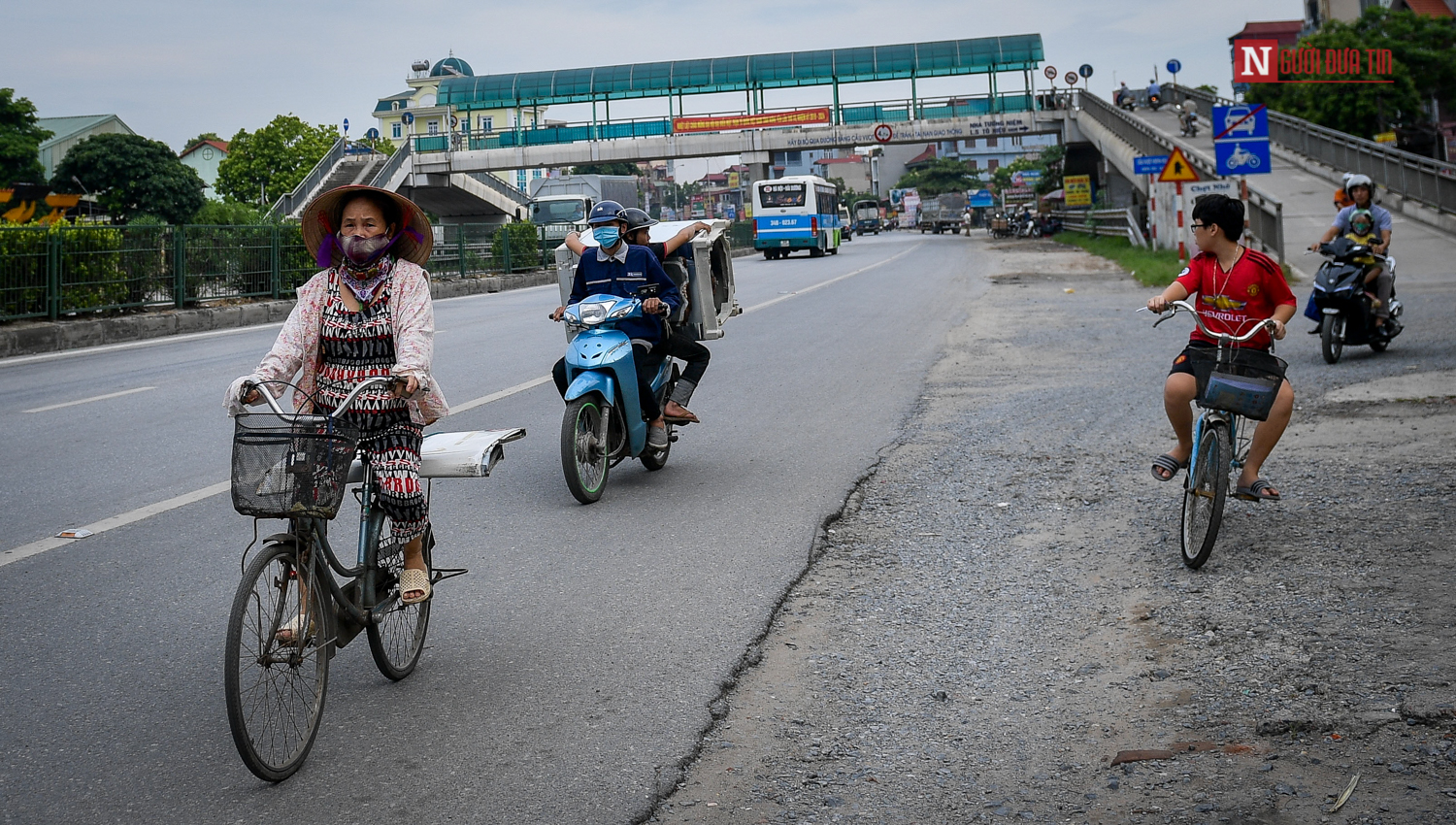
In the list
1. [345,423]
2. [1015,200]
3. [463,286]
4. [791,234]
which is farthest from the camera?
[1015,200]

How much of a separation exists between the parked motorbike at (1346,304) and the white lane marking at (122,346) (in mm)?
13986

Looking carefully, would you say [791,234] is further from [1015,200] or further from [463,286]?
[1015,200]

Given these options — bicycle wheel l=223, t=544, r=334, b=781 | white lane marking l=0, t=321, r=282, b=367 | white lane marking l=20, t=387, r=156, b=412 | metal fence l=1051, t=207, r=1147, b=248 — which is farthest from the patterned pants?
metal fence l=1051, t=207, r=1147, b=248

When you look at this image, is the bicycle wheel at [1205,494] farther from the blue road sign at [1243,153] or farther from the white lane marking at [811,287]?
the blue road sign at [1243,153]

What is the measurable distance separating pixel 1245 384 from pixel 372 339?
367 cm

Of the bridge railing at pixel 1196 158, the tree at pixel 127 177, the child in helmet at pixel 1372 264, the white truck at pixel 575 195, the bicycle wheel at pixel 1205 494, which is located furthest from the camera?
the tree at pixel 127 177

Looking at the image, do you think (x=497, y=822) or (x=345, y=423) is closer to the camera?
(x=497, y=822)

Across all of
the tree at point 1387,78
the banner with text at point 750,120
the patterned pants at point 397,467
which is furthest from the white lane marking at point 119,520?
the banner with text at point 750,120

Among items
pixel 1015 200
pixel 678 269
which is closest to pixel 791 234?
pixel 678 269

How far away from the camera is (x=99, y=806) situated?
3588mm

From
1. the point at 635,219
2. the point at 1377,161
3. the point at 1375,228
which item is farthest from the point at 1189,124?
the point at 635,219

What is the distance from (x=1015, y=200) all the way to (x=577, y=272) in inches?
4027

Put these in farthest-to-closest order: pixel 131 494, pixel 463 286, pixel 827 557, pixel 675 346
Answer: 1. pixel 463 286
2. pixel 675 346
3. pixel 131 494
4. pixel 827 557

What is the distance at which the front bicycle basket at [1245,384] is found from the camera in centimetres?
579
